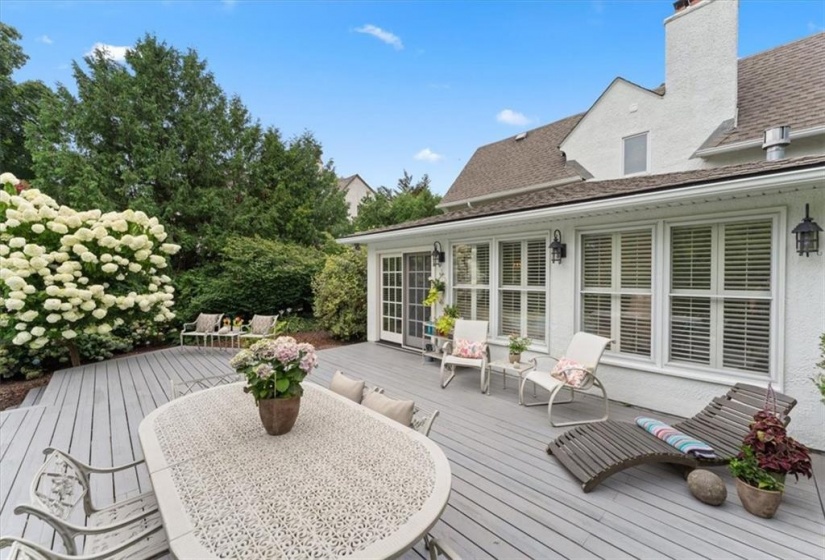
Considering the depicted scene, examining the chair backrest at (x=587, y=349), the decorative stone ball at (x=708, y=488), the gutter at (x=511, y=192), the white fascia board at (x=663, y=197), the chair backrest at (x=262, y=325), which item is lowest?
the decorative stone ball at (x=708, y=488)

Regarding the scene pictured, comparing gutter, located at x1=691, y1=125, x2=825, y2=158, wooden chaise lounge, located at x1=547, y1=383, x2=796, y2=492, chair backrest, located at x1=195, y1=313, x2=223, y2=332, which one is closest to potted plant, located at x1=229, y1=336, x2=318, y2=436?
wooden chaise lounge, located at x1=547, y1=383, x2=796, y2=492

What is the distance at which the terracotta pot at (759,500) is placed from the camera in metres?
2.35

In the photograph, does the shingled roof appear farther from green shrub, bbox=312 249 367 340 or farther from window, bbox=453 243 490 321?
green shrub, bbox=312 249 367 340

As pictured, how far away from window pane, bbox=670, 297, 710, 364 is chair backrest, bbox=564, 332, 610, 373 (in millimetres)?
803

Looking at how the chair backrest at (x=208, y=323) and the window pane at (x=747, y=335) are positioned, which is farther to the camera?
the chair backrest at (x=208, y=323)

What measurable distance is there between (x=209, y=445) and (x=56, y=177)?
480 inches

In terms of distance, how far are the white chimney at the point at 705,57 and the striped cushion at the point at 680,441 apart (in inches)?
250

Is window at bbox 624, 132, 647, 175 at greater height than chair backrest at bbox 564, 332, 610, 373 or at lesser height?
greater

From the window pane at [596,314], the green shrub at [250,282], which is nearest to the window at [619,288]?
the window pane at [596,314]

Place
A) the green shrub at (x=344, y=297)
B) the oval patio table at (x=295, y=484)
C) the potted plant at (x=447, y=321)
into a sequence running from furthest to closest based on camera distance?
1. the green shrub at (x=344, y=297)
2. the potted plant at (x=447, y=321)
3. the oval patio table at (x=295, y=484)

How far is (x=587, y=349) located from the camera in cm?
437

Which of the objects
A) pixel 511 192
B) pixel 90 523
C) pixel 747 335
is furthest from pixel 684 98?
pixel 90 523

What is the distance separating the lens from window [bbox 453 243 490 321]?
621cm

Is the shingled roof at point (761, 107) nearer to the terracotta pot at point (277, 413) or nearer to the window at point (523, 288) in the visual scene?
the window at point (523, 288)
